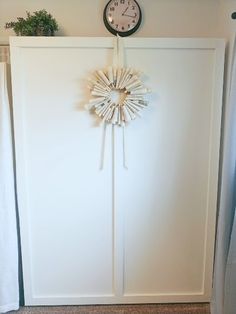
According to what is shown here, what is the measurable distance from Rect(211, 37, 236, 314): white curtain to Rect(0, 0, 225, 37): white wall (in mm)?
586

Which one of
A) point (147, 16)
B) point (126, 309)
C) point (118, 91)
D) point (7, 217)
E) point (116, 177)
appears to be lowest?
point (126, 309)

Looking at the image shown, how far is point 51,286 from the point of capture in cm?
221

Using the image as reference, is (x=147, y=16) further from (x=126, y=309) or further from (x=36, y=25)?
(x=126, y=309)

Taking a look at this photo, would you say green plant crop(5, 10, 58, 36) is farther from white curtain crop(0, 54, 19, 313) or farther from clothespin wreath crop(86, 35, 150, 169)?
clothespin wreath crop(86, 35, 150, 169)

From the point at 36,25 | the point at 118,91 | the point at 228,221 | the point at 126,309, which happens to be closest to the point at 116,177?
the point at 118,91

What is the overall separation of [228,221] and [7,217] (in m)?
1.37

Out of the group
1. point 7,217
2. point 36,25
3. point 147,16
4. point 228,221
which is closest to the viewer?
point 228,221

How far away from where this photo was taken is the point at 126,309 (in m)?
2.21

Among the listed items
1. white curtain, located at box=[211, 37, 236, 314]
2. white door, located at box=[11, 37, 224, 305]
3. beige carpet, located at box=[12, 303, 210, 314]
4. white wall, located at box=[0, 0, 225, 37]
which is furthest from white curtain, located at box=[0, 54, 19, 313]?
white curtain, located at box=[211, 37, 236, 314]

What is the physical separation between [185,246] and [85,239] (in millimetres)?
687

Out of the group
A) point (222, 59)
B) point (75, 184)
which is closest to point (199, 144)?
point (222, 59)

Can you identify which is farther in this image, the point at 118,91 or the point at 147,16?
the point at 147,16

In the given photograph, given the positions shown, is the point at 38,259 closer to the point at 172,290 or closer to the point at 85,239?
the point at 85,239

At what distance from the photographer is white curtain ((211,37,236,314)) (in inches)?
65.9
